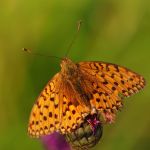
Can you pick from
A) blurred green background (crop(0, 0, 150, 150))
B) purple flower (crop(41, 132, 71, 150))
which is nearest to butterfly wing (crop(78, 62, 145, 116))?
purple flower (crop(41, 132, 71, 150))

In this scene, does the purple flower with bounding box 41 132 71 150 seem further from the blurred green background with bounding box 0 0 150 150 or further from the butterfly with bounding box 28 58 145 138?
the blurred green background with bounding box 0 0 150 150

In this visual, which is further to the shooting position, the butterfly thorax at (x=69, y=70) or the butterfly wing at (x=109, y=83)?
the butterfly thorax at (x=69, y=70)

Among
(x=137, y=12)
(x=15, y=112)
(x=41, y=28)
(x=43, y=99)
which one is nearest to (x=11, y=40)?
(x=41, y=28)

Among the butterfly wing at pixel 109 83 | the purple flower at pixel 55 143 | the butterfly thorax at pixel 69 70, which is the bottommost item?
the purple flower at pixel 55 143

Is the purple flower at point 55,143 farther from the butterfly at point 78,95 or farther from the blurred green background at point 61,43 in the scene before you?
the blurred green background at point 61,43

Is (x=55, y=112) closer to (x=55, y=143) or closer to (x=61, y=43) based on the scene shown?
(x=55, y=143)

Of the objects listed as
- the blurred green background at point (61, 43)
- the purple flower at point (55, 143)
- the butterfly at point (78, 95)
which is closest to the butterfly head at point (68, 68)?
the butterfly at point (78, 95)

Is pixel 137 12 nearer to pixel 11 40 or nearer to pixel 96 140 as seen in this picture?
pixel 11 40
